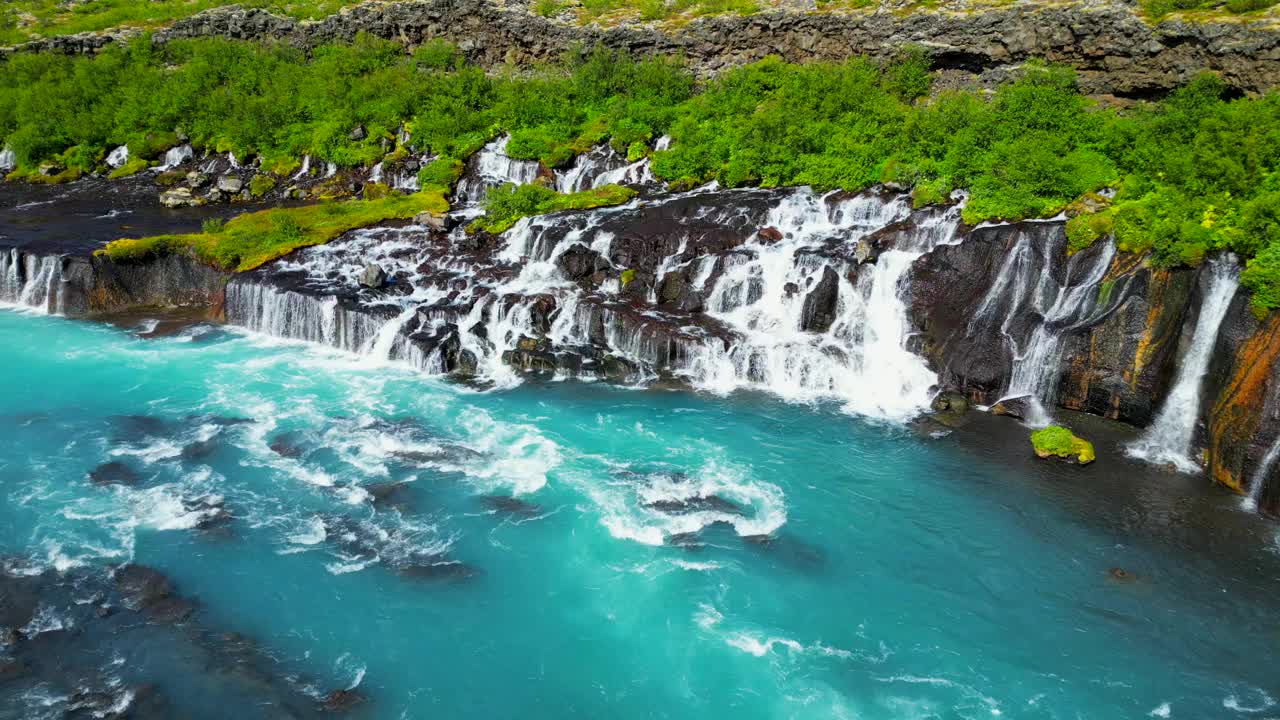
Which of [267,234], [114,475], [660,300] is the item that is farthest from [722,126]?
[114,475]

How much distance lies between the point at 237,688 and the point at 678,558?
8.40 metres

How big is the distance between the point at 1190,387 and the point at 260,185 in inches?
1689

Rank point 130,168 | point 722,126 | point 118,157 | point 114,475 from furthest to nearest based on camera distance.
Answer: point 118,157, point 130,168, point 722,126, point 114,475

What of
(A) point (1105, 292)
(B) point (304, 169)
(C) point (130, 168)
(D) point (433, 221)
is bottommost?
(D) point (433, 221)

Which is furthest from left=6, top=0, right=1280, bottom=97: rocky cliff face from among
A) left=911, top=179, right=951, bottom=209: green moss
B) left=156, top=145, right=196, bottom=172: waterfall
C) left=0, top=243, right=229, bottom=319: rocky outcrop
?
left=0, top=243, right=229, bottom=319: rocky outcrop

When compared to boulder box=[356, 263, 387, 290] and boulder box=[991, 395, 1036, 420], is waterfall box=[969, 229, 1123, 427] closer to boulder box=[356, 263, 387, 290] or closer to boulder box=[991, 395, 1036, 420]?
boulder box=[991, 395, 1036, 420]

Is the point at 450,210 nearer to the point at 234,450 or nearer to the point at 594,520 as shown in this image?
the point at 234,450

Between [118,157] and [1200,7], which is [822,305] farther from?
[118,157]

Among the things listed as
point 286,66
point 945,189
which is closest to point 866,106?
point 945,189

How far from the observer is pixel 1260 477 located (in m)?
17.5

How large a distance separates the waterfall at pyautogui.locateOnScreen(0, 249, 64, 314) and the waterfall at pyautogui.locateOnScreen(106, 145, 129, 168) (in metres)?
19.5

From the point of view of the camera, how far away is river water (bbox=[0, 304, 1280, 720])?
43.2 ft

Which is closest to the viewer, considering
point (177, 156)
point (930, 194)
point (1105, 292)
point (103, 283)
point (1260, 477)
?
point (1260, 477)

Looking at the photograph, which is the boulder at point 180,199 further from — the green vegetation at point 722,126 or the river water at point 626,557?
the river water at point 626,557
